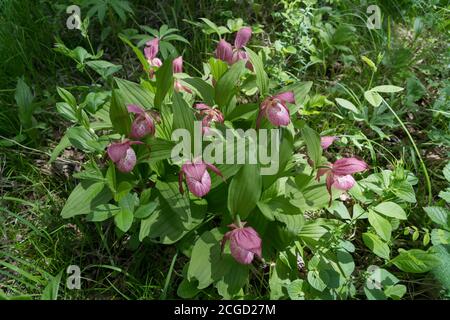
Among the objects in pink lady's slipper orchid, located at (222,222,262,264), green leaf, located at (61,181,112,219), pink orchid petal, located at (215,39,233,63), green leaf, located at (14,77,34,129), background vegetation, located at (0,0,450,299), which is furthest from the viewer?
green leaf, located at (14,77,34,129)

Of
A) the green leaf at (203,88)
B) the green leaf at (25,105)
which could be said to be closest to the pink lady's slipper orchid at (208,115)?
the green leaf at (203,88)

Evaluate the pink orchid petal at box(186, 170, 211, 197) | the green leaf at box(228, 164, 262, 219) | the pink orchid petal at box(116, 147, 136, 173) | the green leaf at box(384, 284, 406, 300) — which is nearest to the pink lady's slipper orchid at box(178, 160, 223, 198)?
the pink orchid petal at box(186, 170, 211, 197)

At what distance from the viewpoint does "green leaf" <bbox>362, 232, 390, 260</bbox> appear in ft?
6.21

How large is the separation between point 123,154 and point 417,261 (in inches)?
50.1

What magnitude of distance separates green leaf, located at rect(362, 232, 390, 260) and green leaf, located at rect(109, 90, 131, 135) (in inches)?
45.5

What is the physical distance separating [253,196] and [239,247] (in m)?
0.21

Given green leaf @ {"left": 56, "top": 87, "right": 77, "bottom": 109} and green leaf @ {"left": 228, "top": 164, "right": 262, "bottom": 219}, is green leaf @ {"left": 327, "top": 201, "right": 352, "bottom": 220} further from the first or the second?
green leaf @ {"left": 56, "top": 87, "right": 77, "bottom": 109}

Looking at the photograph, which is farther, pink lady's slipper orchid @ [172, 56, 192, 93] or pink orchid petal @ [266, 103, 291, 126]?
pink lady's slipper orchid @ [172, 56, 192, 93]

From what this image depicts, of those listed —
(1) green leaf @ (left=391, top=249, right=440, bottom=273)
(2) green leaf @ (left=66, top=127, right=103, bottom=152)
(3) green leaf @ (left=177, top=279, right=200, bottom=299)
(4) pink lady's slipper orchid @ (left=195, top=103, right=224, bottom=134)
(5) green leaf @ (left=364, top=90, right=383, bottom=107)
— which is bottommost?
(3) green leaf @ (left=177, top=279, right=200, bottom=299)

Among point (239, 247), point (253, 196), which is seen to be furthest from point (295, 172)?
point (239, 247)

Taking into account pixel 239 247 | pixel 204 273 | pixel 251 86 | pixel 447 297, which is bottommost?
pixel 447 297

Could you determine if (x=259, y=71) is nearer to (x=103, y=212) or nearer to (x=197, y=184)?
(x=197, y=184)
